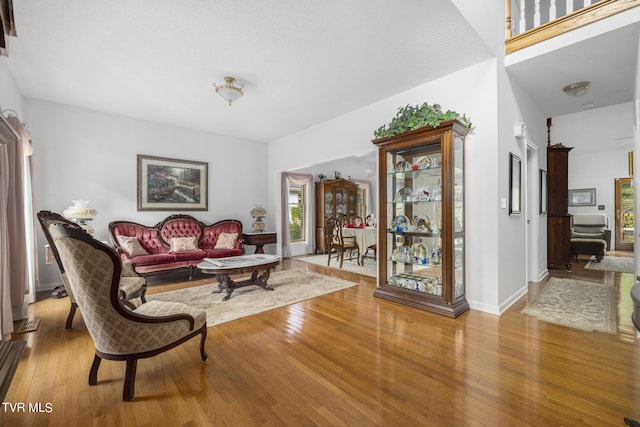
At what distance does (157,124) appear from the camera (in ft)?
17.6

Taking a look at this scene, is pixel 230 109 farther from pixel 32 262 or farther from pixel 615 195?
pixel 615 195

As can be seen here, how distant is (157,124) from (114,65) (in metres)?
2.25

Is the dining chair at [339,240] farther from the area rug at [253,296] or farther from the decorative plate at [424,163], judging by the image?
the decorative plate at [424,163]

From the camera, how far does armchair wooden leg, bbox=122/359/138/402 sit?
1.72 metres

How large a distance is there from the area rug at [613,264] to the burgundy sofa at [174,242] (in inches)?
275

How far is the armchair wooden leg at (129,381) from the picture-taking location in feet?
5.65

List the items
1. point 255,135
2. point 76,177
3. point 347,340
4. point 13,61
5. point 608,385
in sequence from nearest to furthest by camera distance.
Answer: point 608,385
point 347,340
point 13,61
point 76,177
point 255,135

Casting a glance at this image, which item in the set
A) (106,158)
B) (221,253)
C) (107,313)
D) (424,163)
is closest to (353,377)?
(107,313)

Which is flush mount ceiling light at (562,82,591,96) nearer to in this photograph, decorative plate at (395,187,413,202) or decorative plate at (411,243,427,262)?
decorative plate at (395,187,413,202)

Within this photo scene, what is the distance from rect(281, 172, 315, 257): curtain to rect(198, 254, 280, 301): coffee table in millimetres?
2968

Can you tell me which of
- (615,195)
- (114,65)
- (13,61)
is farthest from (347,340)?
(615,195)

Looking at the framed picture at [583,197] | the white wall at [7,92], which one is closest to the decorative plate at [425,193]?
the white wall at [7,92]

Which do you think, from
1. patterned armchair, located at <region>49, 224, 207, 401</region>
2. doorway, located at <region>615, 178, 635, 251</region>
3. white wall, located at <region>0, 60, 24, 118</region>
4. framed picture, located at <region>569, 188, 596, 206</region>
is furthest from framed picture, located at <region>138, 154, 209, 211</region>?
doorway, located at <region>615, 178, 635, 251</region>

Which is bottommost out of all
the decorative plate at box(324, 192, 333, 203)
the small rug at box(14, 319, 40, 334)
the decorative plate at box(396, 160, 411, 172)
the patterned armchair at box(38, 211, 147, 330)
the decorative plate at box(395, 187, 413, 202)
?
the small rug at box(14, 319, 40, 334)
